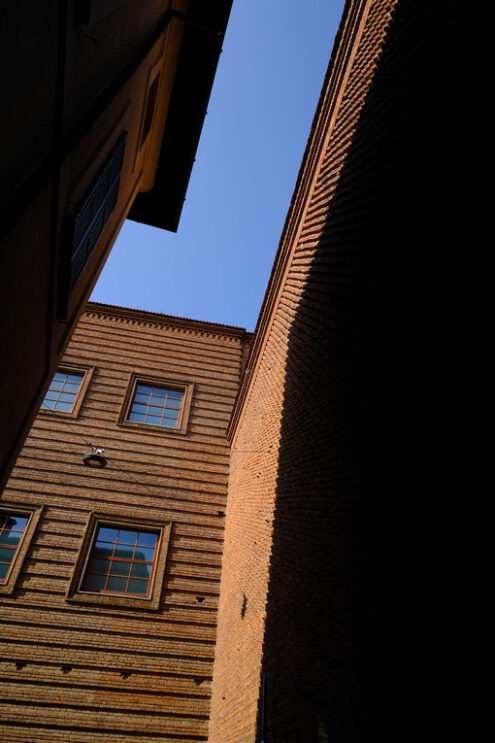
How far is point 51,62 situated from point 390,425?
3374 millimetres

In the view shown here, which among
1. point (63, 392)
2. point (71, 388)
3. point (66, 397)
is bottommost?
point (66, 397)

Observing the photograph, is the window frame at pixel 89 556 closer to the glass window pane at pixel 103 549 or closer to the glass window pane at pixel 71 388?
the glass window pane at pixel 103 549

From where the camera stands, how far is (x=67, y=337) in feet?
19.2

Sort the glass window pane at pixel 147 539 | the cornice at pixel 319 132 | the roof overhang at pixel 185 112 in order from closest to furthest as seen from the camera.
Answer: the cornice at pixel 319 132 → the roof overhang at pixel 185 112 → the glass window pane at pixel 147 539

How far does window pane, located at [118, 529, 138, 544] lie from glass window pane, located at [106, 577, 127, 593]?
2.51 ft

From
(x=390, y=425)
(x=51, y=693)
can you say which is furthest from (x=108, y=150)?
(x=51, y=693)

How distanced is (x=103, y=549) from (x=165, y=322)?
6515 mm

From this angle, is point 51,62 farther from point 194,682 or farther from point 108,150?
point 194,682

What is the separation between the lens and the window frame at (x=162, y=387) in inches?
435

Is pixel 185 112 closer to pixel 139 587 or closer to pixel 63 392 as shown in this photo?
pixel 63 392

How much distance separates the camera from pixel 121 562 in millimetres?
9203

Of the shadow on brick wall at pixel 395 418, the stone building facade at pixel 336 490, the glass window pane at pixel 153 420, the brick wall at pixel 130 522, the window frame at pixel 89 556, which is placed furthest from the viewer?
the glass window pane at pixel 153 420

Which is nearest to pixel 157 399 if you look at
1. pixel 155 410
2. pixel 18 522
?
pixel 155 410

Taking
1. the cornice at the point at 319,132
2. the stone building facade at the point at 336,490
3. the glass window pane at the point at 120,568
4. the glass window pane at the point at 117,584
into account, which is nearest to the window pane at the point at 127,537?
the stone building facade at the point at 336,490
